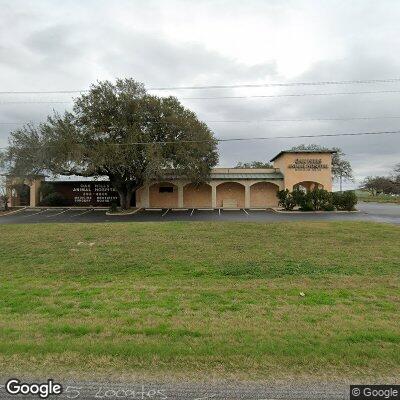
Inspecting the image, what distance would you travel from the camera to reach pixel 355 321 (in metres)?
4.66

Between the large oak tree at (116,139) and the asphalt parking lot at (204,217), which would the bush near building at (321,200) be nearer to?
the asphalt parking lot at (204,217)

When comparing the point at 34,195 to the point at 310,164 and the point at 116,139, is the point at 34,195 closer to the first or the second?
the point at 116,139

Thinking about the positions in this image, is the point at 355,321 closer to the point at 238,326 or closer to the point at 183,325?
the point at 238,326

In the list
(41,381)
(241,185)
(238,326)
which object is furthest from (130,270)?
(241,185)

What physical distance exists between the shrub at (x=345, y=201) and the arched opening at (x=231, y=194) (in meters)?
9.57

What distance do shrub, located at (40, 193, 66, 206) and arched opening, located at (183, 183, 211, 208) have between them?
12904mm

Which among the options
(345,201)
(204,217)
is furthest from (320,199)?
(204,217)

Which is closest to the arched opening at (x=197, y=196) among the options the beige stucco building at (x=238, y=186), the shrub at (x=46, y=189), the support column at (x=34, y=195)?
the beige stucco building at (x=238, y=186)

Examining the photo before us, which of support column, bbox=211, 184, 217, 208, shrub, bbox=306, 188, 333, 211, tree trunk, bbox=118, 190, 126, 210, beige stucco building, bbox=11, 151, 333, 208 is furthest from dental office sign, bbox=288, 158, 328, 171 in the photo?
tree trunk, bbox=118, 190, 126, 210

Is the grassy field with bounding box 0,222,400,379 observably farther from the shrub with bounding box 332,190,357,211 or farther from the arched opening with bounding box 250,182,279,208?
the arched opening with bounding box 250,182,279,208

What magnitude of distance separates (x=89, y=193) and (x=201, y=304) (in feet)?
101

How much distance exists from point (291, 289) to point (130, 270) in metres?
4.19

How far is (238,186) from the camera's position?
114 ft

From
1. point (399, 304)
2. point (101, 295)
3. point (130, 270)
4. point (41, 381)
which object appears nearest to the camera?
point (41, 381)
